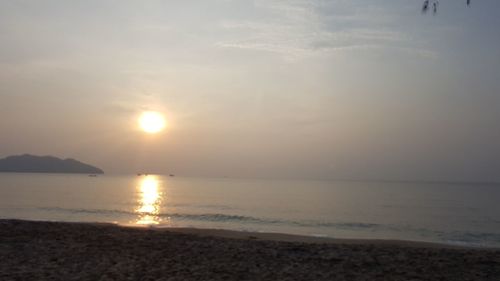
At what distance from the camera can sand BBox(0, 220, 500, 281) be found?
12.4 m

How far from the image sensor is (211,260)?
14.6 metres

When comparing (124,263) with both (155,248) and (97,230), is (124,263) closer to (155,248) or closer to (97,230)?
(155,248)

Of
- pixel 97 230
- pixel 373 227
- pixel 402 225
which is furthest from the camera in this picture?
pixel 402 225

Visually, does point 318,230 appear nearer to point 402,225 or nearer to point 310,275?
point 402,225

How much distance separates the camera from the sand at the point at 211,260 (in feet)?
40.6

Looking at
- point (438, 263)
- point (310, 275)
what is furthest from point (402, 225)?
point (310, 275)

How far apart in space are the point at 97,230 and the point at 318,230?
2171 cm

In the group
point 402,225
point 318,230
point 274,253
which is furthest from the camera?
point 402,225

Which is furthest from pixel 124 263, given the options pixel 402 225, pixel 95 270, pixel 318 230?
pixel 402 225

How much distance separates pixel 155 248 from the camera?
54.4ft

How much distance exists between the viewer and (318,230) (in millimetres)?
39156

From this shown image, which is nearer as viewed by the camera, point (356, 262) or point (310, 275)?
point (310, 275)

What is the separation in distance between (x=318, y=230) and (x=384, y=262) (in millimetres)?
24579

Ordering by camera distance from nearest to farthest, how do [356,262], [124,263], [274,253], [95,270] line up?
[95,270] → [124,263] → [356,262] → [274,253]
